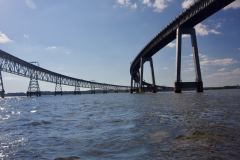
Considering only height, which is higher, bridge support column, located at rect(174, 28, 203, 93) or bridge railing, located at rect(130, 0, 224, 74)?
bridge railing, located at rect(130, 0, 224, 74)

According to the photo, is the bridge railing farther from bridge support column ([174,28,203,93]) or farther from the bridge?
bridge support column ([174,28,203,93])

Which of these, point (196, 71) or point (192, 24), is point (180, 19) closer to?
point (192, 24)

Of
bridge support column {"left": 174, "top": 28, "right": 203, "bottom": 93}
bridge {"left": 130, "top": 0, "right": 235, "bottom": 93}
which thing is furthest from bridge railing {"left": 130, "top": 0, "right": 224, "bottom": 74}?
bridge support column {"left": 174, "top": 28, "right": 203, "bottom": 93}

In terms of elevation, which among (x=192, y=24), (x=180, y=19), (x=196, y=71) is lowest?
(x=196, y=71)

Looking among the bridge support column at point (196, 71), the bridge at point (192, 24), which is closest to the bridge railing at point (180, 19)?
the bridge at point (192, 24)

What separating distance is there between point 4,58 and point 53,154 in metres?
80.7

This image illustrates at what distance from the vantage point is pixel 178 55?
42.2 m

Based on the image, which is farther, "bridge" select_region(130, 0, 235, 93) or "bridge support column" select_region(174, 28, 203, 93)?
"bridge support column" select_region(174, 28, 203, 93)

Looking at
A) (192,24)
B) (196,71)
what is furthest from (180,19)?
(196,71)

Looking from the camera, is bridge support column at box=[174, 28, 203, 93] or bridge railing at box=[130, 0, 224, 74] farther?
bridge support column at box=[174, 28, 203, 93]

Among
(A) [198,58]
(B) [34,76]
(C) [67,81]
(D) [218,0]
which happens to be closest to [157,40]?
(A) [198,58]

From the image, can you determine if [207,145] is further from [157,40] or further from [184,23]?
[157,40]

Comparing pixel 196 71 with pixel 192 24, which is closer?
pixel 196 71

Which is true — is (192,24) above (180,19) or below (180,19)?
below
